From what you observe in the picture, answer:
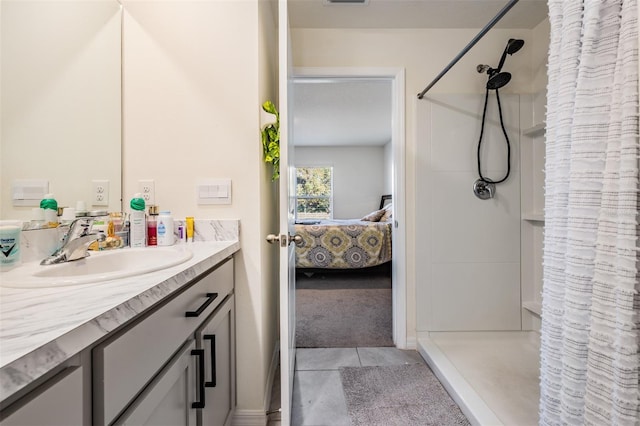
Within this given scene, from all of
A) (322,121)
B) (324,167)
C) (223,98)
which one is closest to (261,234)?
(223,98)

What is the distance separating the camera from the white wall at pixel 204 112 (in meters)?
1.28

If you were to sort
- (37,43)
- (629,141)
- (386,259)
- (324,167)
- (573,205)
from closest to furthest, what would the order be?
(629,141), (573,205), (37,43), (386,259), (324,167)

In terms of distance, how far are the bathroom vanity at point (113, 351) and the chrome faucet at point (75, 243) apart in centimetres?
29

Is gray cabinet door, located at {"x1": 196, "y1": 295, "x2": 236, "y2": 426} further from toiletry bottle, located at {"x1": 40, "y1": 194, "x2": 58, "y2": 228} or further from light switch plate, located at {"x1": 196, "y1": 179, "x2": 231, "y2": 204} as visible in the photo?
toiletry bottle, located at {"x1": 40, "y1": 194, "x2": 58, "y2": 228}

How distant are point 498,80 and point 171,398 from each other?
2.33 m

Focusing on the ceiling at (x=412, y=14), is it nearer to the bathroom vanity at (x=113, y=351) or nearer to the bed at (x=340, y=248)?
the bathroom vanity at (x=113, y=351)

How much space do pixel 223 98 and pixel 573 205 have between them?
1377mm

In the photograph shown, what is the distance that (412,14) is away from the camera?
1.83m

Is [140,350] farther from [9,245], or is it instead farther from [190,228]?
[190,228]

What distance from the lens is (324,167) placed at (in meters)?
6.75

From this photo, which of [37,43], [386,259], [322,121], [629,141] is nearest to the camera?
[629,141]

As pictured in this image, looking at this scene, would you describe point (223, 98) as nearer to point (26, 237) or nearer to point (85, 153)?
point (85, 153)

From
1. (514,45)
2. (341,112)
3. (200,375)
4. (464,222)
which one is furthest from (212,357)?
(341,112)

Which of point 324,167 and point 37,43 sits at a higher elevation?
point 324,167
